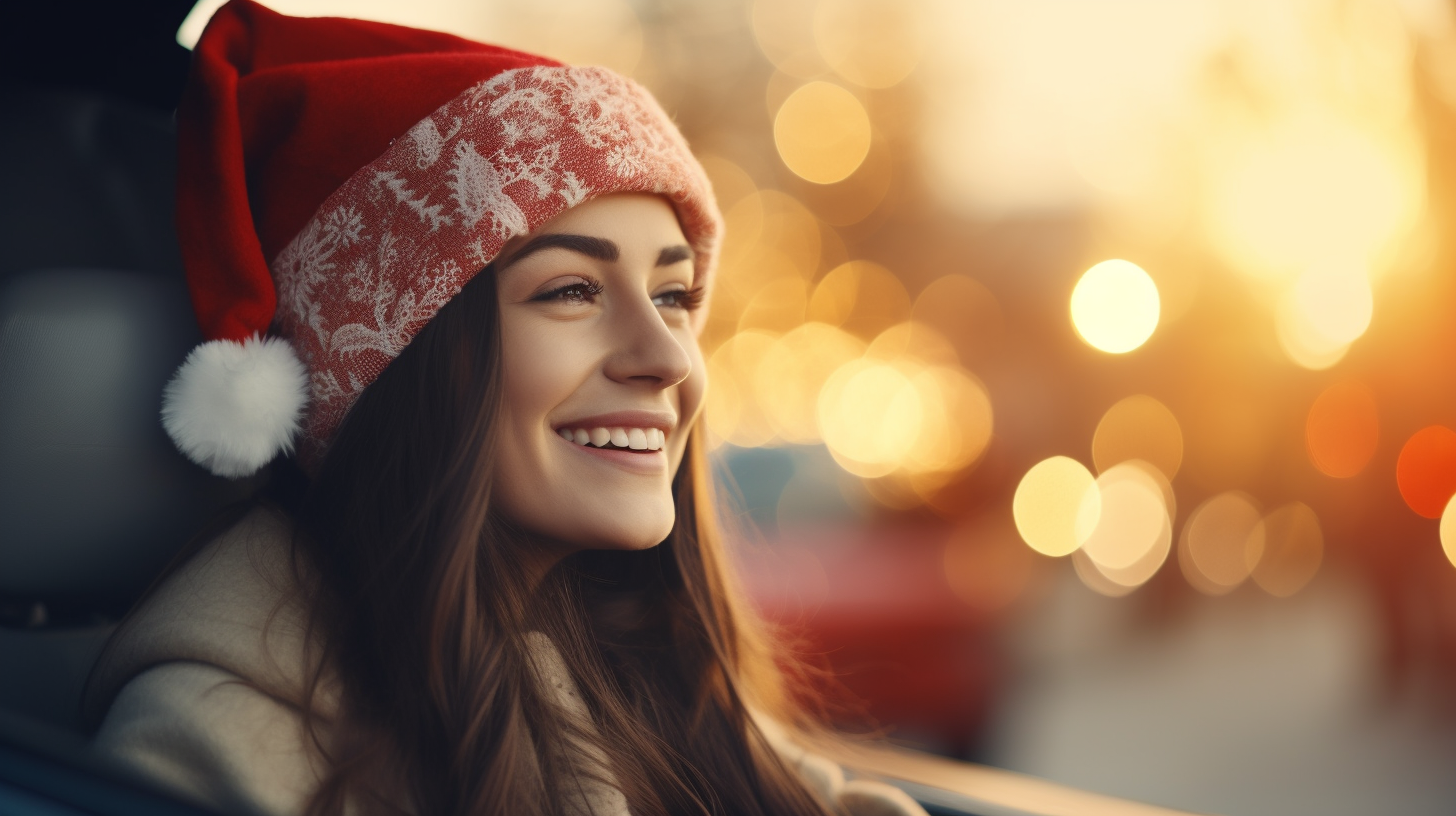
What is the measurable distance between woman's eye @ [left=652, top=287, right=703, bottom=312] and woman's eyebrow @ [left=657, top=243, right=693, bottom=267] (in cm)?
9

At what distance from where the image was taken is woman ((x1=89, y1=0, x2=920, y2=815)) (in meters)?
1.62

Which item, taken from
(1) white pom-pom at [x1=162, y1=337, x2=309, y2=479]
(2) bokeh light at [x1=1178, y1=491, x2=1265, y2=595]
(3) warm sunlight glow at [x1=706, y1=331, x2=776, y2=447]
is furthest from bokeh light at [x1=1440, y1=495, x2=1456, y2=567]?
(3) warm sunlight glow at [x1=706, y1=331, x2=776, y2=447]

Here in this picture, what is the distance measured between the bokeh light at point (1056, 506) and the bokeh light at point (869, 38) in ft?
23.0

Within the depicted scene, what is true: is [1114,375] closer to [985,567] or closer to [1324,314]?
[1324,314]

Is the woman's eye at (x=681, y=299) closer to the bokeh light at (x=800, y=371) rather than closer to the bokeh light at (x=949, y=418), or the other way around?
the bokeh light at (x=800, y=371)

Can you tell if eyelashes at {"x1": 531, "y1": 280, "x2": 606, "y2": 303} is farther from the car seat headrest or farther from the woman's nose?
the car seat headrest

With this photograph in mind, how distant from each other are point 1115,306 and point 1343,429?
8.54 meters

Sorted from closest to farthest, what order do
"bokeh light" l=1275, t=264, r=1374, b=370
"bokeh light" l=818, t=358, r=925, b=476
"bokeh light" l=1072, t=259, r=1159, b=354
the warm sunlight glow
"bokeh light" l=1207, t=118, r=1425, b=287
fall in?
"bokeh light" l=1207, t=118, r=1425, b=287
"bokeh light" l=1275, t=264, r=1374, b=370
"bokeh light" l=1072, t=259, r=1159, b=354
the warm sunlight glow
"bokeh light" l=818, t=358, r=925, b=476

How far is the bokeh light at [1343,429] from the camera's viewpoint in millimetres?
10383

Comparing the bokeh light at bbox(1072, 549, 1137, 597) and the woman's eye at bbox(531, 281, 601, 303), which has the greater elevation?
the woman's eye at bbox(531, 281, 601, 303)

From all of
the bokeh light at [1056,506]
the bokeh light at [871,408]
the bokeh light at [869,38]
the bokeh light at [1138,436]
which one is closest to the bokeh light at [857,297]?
the bokeh light at [869,38]

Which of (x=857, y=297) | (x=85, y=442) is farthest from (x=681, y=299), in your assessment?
(x=857, y=297)

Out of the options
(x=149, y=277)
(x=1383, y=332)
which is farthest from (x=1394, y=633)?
(x=149, y=277)

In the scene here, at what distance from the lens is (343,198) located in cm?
187
